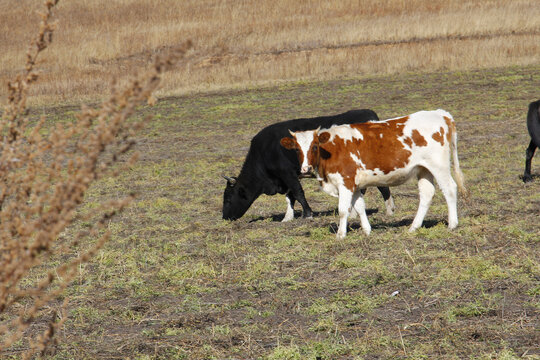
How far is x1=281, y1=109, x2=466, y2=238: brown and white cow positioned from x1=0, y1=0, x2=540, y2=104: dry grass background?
49.3 ft

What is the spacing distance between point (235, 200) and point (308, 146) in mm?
2800

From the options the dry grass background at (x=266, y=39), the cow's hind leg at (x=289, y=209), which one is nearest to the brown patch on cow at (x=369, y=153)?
the cow's hind leg at (x=289, y=209)

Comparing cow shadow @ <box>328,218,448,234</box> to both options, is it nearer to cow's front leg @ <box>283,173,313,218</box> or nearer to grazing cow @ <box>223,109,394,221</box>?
cow's front leg @ <box>283,173,313,218</box>

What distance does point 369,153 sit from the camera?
28.6 ft

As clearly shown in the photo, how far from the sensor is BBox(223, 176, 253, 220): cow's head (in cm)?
A: 1097

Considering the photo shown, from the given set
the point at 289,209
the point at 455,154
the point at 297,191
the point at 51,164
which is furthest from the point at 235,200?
the point at 51,164

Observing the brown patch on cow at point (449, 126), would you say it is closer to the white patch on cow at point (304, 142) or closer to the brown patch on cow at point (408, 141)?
the brown patch on cow at point (408, 141)

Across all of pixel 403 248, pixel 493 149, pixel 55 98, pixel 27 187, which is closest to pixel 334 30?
pixel 55 98

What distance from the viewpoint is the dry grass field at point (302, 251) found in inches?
220

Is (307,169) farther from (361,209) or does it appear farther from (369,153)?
(361,209)

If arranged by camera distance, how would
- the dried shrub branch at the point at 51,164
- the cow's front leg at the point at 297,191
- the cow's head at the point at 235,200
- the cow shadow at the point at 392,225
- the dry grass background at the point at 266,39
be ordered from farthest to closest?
the dry grass background at the point at 266,39 → the cow's head at the point at 235,200 → the cow's front leg at the point at 297,191 → the cow shadow at the point at 392,225 → the dried shrub branch at the point at 51,164

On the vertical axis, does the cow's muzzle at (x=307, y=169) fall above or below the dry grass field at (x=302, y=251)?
above

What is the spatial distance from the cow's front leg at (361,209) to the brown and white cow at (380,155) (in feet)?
0.04

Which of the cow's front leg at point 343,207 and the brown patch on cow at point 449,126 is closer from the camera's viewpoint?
the cow's front leg at point 343,207
